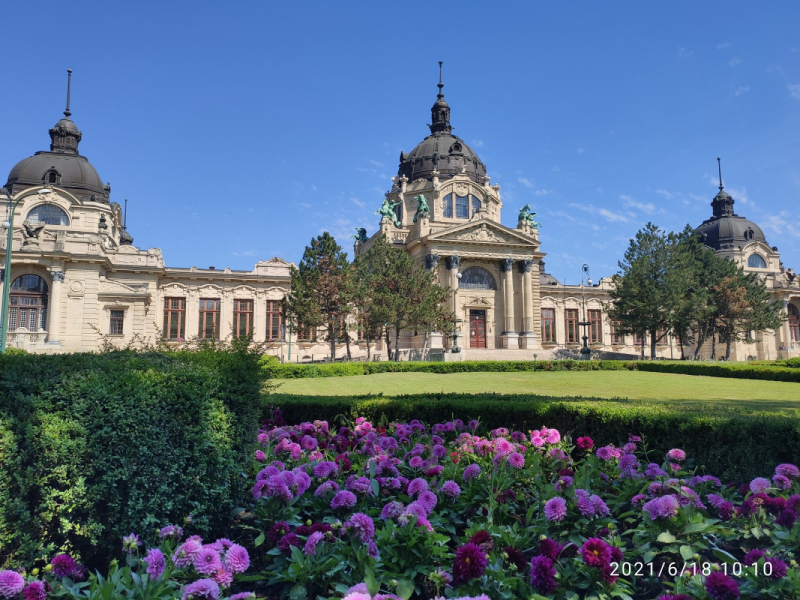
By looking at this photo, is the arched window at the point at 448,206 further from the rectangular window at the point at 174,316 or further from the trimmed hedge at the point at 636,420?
the trimmed hedge at the point at 636,420

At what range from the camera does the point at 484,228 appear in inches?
2030

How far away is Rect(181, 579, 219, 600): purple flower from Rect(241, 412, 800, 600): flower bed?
641 mm

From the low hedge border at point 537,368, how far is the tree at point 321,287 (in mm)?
7844

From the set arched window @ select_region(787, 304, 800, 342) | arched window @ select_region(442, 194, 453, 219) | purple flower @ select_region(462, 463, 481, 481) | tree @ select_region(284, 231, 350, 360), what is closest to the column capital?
arched window @ select_region(442, 194, 453, 219)

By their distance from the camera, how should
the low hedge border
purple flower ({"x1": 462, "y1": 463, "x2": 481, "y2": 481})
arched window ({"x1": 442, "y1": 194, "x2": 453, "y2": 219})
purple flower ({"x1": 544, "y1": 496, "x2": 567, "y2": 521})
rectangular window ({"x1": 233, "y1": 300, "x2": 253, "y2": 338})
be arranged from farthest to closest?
arched window ({"x1": 442, "y1": 194, "x2": 453, "y2": 219}) < rectangular window ({"x1": 233, "y1": 300, "x2": 253, "y2": 338}) < the low hedge border < purple flower ({"x1": 462, "y1": 463, "x2": 481, "y2": 481}) < purple flower ({"x1": 544, "y1": 496, "x2": 567, "y2": 521})

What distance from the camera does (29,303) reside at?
3909 centimetres

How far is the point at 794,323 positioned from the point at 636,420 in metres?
77.2

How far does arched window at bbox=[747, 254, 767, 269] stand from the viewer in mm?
68938

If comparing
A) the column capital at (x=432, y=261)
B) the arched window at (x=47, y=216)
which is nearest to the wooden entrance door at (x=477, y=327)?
the column capital at (x=432, y=261)

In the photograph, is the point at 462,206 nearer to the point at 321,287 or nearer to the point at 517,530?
the point at 321,287

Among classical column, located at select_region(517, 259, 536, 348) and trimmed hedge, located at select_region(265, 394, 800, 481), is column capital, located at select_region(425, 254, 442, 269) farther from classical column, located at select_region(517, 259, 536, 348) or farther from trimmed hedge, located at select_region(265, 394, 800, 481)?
trimmed hedge, located at select_region(265, 394, 800, 481)

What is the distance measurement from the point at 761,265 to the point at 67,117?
84.7m

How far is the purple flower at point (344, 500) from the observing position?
460 cm

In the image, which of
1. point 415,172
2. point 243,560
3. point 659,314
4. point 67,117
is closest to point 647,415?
point 243,560
